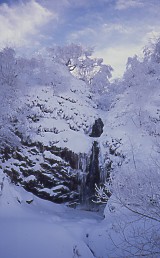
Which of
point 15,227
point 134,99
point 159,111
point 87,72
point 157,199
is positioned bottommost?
point 15,227

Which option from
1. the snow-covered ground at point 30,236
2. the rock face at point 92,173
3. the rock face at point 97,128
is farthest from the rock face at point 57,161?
the snow-covered ground at point 30,236

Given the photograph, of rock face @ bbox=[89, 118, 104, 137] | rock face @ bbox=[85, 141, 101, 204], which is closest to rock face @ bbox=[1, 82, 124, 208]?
rock face @ bbox=[85, 141, 101, 204]

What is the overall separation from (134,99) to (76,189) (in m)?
8.29

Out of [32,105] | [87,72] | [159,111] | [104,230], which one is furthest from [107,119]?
[87,72]

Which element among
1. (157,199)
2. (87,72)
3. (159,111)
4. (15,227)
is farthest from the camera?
(87,72)

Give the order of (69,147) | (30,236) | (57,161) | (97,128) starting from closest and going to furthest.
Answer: (30,236) < (57,161) < (69,147) < (97,128)

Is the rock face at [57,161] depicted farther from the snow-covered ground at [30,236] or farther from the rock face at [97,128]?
the snow-covered ground at [30,236]

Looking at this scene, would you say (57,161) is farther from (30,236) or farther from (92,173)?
(30,236)

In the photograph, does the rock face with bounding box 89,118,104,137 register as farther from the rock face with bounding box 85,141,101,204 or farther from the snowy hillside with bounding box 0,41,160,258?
the rock face with bounding box 85,141,101,204

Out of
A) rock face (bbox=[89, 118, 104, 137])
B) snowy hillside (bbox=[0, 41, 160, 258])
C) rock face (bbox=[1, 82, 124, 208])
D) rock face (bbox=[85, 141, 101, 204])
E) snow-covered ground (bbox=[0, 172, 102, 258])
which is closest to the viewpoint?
snow-covered ground (bbox=[0, 172, 102, 258])

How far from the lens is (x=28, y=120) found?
18375 millimetres

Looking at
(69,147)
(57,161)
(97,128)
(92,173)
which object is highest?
(97,128)

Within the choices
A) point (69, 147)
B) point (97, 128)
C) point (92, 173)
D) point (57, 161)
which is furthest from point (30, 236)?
point (97, 128)

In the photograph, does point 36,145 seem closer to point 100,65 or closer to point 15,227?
point 15,227
